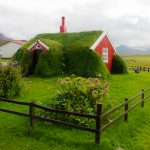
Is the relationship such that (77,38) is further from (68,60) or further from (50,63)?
(50,63)

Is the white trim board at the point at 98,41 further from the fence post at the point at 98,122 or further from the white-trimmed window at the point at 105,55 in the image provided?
the fence post at the point at 98,122

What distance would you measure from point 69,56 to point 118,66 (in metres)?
6.87

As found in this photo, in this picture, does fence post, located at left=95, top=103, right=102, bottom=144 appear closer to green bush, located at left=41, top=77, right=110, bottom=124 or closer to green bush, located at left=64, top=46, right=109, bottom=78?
green bush, located at left=41, top=77, right=110, bottom=124

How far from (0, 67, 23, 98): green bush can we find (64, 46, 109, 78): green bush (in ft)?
31.5

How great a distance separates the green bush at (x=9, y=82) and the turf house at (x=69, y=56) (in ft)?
28.6

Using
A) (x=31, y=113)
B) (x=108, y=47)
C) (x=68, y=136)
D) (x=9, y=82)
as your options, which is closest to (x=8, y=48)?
(x=108, y=47)

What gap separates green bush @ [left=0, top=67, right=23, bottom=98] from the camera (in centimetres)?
1770

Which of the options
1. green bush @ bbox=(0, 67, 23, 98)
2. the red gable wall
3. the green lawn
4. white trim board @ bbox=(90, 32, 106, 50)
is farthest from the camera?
the red gable wall

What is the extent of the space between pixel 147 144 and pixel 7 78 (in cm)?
1026

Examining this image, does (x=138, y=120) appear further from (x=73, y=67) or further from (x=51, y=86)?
(x=73, y=67)

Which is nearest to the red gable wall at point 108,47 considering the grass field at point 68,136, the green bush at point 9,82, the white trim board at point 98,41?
the white trim board at point 98,41

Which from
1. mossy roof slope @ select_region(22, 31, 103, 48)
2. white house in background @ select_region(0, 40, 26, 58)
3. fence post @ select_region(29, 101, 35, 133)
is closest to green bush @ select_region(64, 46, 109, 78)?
mossy roof slope @ select_region(22, 31, 103, 48)

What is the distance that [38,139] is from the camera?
418 inches

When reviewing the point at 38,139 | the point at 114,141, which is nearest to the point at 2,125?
the point at 38,139
